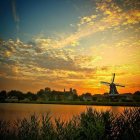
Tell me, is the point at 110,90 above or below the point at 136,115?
above

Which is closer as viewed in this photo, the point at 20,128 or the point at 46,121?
the point at 46,121

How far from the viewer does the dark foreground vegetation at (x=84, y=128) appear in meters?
11.2

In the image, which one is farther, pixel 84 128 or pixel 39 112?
pixel 39 112

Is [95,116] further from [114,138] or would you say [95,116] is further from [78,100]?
[78,100]

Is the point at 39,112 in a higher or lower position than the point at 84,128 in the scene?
higher

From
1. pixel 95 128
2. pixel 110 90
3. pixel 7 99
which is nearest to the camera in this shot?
pixel 95 128

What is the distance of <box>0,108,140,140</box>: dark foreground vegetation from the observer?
11227 millimetres

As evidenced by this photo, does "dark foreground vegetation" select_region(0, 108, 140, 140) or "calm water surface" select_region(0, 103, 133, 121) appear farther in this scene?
"calm water surface" select_region(0, 103, 133, 121)

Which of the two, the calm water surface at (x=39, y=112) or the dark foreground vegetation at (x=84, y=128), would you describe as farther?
the calm water surface at (x=39, y=112)

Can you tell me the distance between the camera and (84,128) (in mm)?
12078

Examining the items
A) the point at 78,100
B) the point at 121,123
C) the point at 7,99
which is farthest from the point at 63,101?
the point at 121,123

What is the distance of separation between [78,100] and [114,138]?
121m

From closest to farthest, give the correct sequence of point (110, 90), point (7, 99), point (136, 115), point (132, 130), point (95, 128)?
1. point (95, 128)
2. point (132, 130)
3. point (136, 115)
4. point (110, 90)
5. point (7, 99)

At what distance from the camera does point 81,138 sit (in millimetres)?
12094
